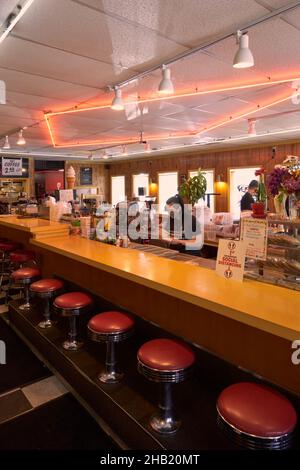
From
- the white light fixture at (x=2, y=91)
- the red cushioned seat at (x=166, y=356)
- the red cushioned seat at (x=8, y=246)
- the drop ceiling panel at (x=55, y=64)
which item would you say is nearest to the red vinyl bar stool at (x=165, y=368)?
the red cushioned seat at (x=166, y=356)

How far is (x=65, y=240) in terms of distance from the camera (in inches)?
140

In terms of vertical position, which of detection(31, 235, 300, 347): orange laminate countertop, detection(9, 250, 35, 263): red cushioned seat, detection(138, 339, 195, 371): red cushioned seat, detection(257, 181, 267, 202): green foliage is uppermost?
detection(257, 181, 267, 202): green foliage

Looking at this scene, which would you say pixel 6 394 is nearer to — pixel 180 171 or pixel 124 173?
pixel 180 171

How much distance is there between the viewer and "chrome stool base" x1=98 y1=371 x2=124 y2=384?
7.58ft

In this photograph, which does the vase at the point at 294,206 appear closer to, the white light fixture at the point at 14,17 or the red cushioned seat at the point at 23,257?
the white light fixture at the point at 14,17

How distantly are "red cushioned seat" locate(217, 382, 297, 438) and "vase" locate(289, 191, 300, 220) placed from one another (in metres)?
0.98

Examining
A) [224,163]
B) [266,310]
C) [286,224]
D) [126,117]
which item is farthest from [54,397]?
[224,163]

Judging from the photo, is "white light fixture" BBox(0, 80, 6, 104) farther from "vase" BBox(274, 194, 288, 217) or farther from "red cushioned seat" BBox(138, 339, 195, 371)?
"red cushioned seat" BBox(138, 339, 195, 371)

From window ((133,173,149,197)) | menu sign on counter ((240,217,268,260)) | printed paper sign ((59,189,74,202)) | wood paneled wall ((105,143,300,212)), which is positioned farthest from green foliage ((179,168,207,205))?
window ((133,173,149,197))

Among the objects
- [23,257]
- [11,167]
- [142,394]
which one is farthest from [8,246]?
[11,167]

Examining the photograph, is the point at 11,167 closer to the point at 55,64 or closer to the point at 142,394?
the point at 55,64

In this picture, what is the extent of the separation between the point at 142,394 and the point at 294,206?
1.52m

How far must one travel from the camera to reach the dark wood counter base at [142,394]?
1800 mm

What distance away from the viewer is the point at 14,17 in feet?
7.39
